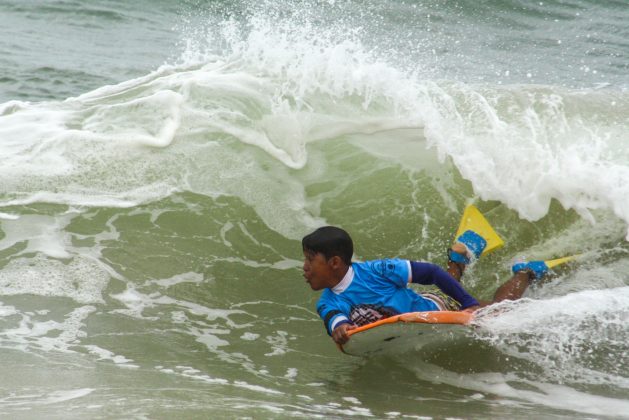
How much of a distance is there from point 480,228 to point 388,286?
53.5 inches

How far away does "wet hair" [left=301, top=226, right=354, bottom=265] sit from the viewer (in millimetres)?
4953

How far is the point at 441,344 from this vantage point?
508 centimetres

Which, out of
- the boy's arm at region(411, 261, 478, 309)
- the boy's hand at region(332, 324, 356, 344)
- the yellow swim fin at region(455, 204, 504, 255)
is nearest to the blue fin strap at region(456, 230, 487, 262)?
the yellow swim fin at region(455, 204, 504, 255)

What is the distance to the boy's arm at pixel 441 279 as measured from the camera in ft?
16.9

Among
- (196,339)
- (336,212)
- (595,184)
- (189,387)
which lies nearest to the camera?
(189,387)

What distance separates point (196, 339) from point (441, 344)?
5.01 ft

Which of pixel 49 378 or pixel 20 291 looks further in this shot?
pixel 20 291

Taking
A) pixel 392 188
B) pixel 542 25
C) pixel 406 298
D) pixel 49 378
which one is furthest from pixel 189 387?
pixel 542 25

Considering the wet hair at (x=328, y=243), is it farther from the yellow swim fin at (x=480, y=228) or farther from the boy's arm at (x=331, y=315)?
the yellow swim fin at (x=480, y=228)

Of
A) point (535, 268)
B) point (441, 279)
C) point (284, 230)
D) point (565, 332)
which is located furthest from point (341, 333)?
point (284, 230)

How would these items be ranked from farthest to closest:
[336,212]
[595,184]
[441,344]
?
[336,212] → [595,184] → [441,344]

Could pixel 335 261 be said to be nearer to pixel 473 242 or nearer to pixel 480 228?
pixel 473 242

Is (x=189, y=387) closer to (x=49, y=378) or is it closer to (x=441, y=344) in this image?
(x=49, y=378)

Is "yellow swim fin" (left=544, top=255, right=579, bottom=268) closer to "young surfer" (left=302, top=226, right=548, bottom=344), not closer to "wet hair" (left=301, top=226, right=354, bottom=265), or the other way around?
"young surfer" (left=302, top=226, right=548, bottom=344)
